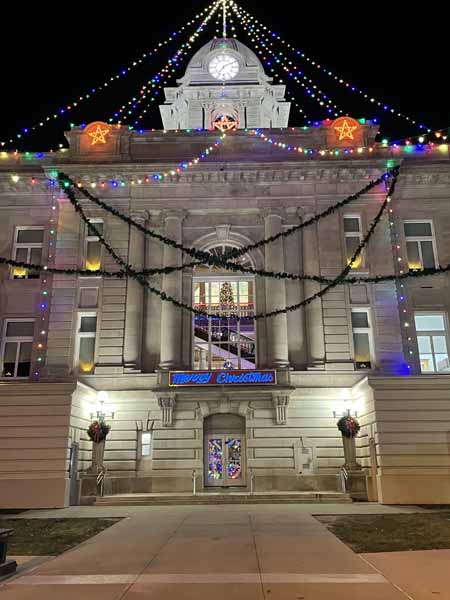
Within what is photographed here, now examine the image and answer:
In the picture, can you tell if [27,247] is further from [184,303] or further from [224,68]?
[224,68]

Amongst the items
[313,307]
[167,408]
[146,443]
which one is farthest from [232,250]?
[146,443]

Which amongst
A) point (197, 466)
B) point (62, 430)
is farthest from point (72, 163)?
point (197, 466)

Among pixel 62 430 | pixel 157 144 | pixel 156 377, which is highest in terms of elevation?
pixel 157 144

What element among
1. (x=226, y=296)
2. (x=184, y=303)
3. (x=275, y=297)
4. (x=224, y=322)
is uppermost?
(x=226, y=296)

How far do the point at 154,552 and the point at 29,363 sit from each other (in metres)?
16.6

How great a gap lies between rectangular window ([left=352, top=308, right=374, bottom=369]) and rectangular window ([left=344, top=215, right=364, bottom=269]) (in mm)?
2371

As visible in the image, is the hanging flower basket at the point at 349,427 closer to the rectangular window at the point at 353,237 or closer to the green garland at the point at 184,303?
the green garland at the point at 184,303

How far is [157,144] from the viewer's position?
90.0ft

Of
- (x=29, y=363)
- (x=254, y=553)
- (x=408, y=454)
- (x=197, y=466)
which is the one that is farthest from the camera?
(x=29, y=363)

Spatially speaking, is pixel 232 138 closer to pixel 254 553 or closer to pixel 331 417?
pixel 331 417

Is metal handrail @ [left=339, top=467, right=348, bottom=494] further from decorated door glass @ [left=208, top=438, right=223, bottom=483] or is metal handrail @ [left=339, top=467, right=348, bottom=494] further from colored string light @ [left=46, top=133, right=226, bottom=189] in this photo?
colored string light @ [left=46, top=133, right=226, bottom=189]

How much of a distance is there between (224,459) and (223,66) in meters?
32.6

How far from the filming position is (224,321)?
82.3 feet

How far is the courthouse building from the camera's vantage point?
1981cm
